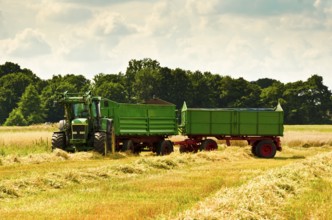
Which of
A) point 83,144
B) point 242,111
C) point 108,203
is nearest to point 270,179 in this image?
point 108,203

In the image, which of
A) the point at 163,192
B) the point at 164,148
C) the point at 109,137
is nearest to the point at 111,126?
the point at 109,137

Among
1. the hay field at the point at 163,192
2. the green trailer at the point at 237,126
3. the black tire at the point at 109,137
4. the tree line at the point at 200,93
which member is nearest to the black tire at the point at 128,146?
the black tire at the point at 109,137

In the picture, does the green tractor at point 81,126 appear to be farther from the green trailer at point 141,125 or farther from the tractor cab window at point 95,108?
the green trailer at point 141,125

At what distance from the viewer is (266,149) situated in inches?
Result: 1275

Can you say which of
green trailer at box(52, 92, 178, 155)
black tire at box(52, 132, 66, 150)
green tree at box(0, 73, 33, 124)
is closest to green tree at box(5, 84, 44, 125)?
green tree at box(0, 73, 33, 124)

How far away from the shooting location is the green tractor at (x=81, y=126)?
1140 inches

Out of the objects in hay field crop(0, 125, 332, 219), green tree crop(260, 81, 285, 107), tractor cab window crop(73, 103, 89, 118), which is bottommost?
hay field crop(0, 125, 332, 219)

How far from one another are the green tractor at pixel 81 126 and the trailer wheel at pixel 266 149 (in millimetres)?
7700

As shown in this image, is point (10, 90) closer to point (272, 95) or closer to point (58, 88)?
point (58, 88)

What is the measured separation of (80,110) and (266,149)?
9573mm

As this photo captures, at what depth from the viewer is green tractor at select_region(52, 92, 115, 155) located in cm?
2895

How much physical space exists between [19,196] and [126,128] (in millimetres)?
16724

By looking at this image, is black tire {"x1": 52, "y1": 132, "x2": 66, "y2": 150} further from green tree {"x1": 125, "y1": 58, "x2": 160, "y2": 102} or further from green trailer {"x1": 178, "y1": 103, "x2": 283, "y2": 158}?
green tree {"x1": 125, "y1": 58, "x2": 160, "y2": 102}

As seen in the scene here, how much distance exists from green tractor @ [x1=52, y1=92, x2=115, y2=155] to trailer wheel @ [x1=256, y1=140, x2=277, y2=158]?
7.70 meters
